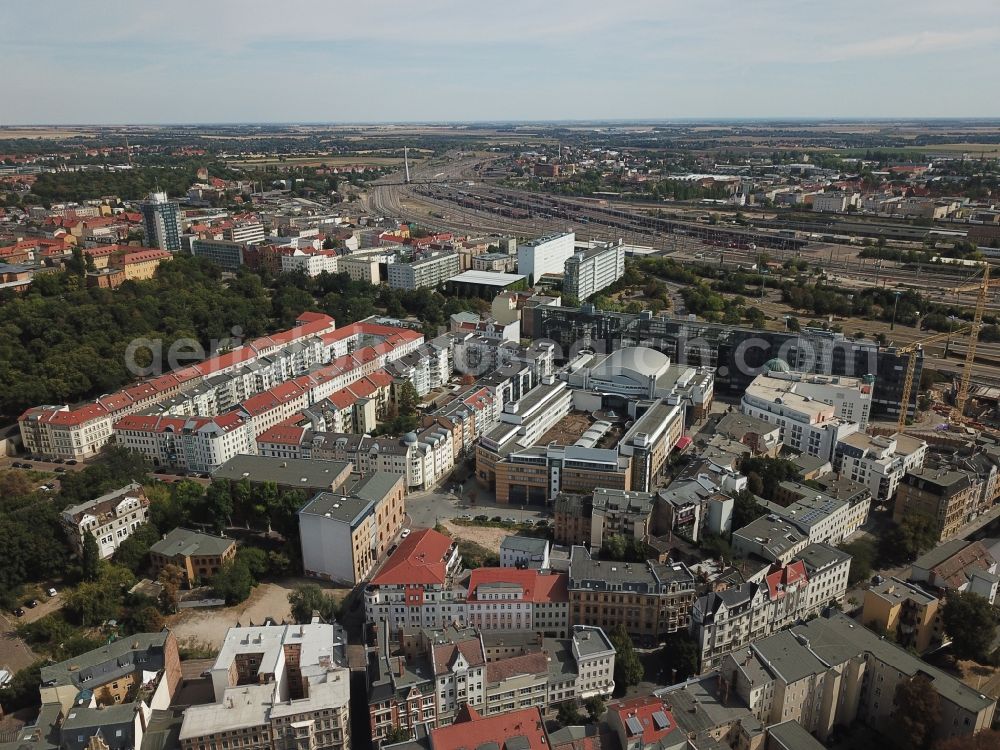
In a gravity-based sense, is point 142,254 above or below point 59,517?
above

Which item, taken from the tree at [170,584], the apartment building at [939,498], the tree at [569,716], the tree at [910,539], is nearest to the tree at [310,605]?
the tree at [170,584]

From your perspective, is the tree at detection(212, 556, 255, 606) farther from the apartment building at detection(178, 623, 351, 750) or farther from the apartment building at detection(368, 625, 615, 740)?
the apartment building at detection(368, 625, 615, 740)

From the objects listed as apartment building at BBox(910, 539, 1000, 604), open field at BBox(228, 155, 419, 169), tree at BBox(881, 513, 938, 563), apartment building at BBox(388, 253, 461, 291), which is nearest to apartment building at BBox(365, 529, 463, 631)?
apartment building at BBox(910, 539, 1000, 604)

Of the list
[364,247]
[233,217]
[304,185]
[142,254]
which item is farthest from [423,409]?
[304,185]

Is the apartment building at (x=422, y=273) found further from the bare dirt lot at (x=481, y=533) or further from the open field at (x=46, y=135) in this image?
the open field at (x=46, y=135)

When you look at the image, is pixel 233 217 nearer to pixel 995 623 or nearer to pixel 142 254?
pixel 142 254

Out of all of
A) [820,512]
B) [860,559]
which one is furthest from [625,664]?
[860,559]

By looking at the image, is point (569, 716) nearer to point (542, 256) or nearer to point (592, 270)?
point (592, 270)
